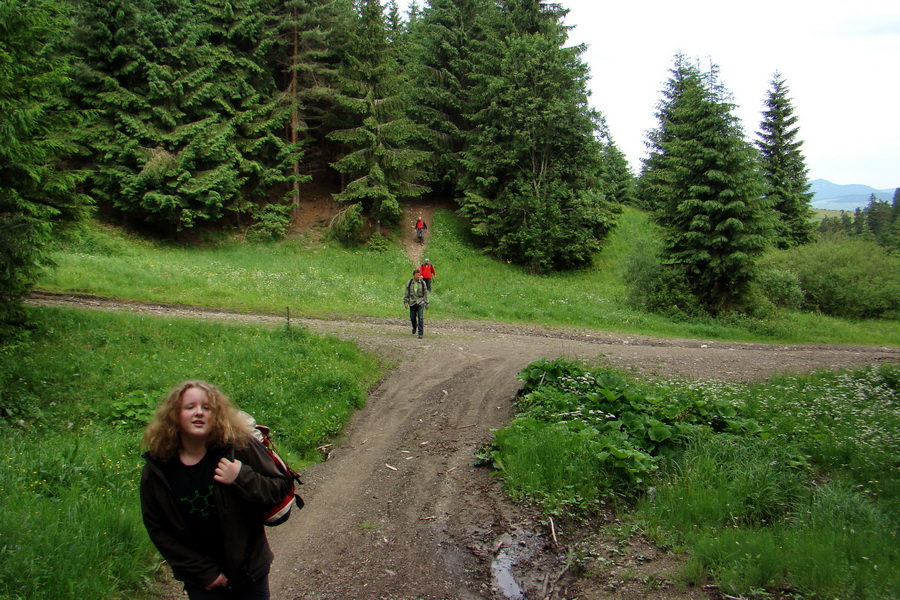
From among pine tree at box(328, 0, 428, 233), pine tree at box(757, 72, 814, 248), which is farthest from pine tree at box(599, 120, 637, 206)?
pine tree at box(328, 0, 428, 233)

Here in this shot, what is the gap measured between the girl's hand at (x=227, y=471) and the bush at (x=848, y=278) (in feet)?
105

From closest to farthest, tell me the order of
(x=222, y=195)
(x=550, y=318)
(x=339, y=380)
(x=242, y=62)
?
(x=339, y=380)
(x=550, y=318)
(x=222, y=195)
(x=242, y=62)

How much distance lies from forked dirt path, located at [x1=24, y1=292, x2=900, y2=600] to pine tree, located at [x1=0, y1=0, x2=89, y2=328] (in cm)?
630

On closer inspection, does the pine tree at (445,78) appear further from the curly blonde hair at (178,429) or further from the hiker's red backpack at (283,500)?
the curly blonde hair at (178,429)

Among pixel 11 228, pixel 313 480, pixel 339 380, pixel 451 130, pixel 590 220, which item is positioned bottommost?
pixel 313 480

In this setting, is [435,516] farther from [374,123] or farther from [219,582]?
[374,123]

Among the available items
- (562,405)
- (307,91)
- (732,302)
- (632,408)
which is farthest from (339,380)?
(307,91)

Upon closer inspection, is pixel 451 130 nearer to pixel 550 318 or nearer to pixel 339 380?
pixel 550 318

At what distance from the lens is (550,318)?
21.0 metres

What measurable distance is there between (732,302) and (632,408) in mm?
17250

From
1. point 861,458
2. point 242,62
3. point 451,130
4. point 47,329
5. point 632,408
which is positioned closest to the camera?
point 861,458

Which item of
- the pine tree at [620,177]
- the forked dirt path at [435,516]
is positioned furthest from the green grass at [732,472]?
the pine tree at [620,177]

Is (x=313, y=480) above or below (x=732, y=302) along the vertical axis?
below

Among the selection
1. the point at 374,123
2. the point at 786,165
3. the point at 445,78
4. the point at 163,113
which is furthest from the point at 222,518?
the point at 786,165
